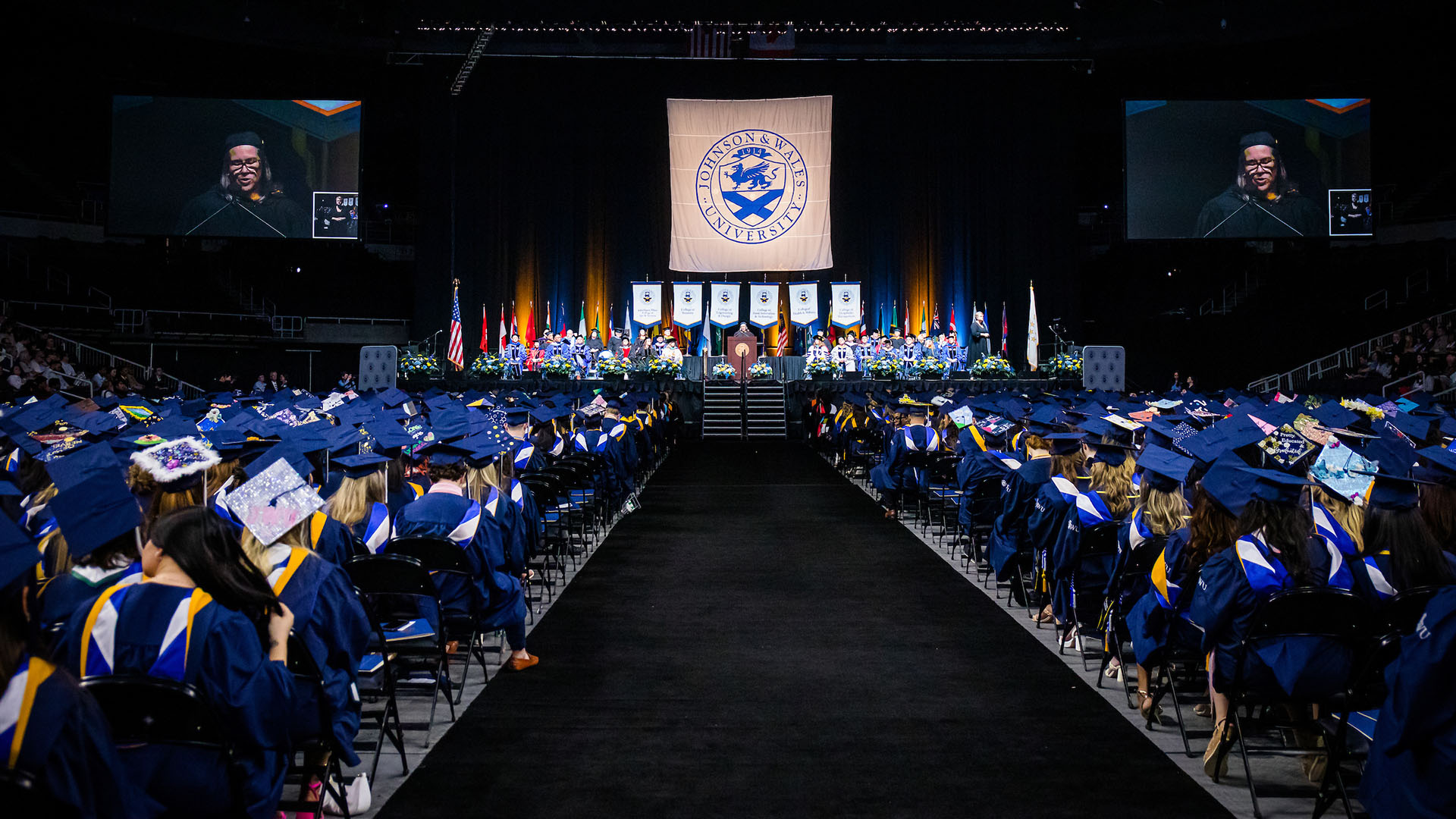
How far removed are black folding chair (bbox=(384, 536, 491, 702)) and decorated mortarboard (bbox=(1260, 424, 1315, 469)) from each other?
13.1 feet

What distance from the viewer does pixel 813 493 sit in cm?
1437

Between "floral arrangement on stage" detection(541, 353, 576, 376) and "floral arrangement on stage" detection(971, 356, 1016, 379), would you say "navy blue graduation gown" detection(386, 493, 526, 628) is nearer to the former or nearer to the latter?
"floral arrangement on stage" detection(541, 353, 576, 376)

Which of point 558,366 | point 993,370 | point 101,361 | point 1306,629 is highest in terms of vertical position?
point 101,361

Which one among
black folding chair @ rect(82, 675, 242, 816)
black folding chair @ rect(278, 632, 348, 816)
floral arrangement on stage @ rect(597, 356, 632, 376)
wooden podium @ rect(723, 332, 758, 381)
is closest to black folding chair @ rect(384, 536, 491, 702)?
black folding chair @ rect(278, 632, 348, 816)

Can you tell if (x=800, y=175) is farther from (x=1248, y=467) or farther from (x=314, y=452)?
(x=1248, y=467)

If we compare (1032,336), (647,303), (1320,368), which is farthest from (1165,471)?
(647,303)

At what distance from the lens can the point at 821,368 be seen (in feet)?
78.4

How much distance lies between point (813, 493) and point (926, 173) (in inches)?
683

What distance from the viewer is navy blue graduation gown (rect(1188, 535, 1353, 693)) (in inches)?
144

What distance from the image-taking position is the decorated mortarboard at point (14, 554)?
1.87 meters

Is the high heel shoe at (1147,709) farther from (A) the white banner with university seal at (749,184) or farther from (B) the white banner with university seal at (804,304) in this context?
(A) the white banner with university seal at (749,184)

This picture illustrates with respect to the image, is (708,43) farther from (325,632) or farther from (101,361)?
(325,632)

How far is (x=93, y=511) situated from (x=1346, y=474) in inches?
189

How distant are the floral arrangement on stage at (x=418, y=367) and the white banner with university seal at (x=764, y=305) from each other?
26.1 ft
